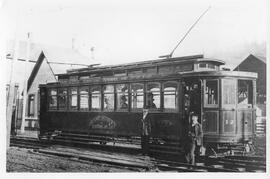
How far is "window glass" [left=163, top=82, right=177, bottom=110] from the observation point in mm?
4953

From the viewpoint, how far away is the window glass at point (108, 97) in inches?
219

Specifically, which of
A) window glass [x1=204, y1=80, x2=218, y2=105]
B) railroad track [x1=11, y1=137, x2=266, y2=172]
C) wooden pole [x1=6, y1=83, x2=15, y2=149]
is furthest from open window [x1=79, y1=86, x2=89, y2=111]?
window glass [x1=204, y1=80, x2=218, y2=105]

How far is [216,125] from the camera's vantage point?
4664 millimetres

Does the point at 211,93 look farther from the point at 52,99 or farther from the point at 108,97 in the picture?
the point at 52,99

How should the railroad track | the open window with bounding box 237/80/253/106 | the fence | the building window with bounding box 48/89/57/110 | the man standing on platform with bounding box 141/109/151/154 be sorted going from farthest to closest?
1. the building window with bounding box 48/89/57/110
2. the man standing on platform with bounding box 141/109/151/154
3. the open window with bounding box 237/80/253/106
4. the fence
5. the railroad track

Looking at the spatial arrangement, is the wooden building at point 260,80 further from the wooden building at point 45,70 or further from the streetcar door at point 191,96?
the wooden building at point 45,70

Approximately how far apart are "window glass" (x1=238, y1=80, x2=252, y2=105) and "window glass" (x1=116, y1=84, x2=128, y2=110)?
1.68 meters

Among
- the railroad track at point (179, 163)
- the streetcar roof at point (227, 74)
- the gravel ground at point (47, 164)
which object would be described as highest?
the streetcar roof at point (227, 74)

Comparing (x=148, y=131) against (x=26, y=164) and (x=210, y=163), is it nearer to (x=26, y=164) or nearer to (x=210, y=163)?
(x=210, y=163)

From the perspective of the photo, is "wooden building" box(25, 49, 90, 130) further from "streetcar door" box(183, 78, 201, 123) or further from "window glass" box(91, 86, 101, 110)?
"streetcar door" box(183, 78, 201, 123)

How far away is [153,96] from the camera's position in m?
5.16

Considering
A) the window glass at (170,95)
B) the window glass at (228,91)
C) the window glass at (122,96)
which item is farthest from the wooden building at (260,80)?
the window glass at (122,96)

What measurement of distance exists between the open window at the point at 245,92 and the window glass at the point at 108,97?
1938mm

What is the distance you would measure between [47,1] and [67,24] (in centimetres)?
44
